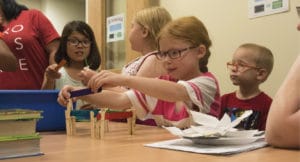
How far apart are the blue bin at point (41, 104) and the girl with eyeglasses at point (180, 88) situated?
0.18ft

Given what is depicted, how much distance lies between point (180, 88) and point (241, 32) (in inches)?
40.9

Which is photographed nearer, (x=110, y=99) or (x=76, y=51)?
(x=110, y=99)

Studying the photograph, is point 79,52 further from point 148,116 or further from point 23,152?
point 23,152

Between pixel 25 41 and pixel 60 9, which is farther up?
pixel 60 9

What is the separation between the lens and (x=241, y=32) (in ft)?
6.54

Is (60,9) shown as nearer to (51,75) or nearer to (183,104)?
(51,75)

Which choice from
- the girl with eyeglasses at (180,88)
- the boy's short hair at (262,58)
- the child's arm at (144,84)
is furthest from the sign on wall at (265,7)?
the child's arm at (144,84)

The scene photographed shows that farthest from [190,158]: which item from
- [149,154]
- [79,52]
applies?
[79,52]

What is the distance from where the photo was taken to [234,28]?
2.03 metres

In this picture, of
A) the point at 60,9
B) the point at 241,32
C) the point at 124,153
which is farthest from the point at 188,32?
the point at 60,9

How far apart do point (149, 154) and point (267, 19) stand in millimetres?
1366

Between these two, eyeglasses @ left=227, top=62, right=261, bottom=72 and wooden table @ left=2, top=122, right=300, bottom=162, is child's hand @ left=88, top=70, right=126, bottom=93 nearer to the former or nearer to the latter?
wooden table @ left=2, top=122, right=300, bottom=162

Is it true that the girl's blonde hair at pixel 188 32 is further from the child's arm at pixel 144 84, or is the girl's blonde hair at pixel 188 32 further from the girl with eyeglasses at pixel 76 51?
the girl with eyeglasses at pixel 76 51

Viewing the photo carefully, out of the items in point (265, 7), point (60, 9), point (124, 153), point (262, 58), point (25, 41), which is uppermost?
point (60, 9)
